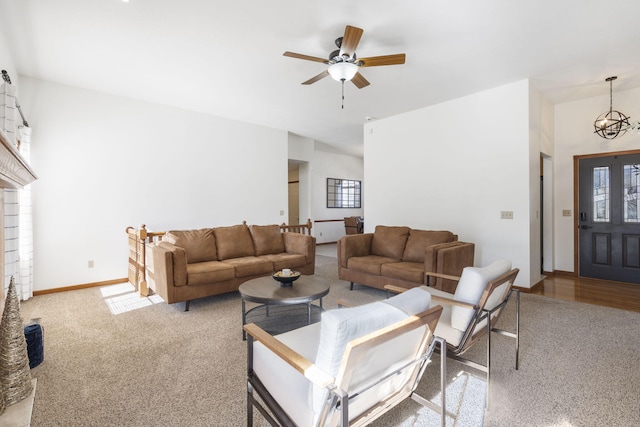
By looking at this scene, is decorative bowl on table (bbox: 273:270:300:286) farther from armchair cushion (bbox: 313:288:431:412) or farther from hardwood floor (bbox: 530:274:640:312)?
hardwood floor (bbox: 530:274:640:312)

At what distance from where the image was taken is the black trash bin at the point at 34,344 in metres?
2.14

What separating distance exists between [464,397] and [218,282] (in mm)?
2709

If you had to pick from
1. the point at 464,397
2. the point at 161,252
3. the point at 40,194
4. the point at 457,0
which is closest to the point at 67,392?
the point at 161,252

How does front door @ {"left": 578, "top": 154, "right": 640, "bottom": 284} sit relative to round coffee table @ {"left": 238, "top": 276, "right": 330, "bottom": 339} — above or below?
above

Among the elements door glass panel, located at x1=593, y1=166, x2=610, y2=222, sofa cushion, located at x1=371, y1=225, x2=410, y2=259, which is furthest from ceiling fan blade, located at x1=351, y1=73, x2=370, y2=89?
door glass panel, located at x1=593, y1=166, x2=610, y2=222

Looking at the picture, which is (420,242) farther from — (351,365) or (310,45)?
(351,365)

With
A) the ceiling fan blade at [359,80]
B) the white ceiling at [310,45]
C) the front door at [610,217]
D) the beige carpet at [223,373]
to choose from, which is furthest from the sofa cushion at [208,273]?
the front door at [610,217]

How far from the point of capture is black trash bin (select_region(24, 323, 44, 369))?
2.14 meters

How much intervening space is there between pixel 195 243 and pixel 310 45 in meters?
2.74

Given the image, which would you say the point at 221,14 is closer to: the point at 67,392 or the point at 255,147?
the point at 67,392

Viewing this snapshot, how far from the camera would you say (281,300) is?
94.0 inches

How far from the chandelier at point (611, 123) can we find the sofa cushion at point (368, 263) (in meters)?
3.70

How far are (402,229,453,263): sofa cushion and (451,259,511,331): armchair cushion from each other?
195 centimetres

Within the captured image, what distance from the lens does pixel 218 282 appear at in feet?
11.5
